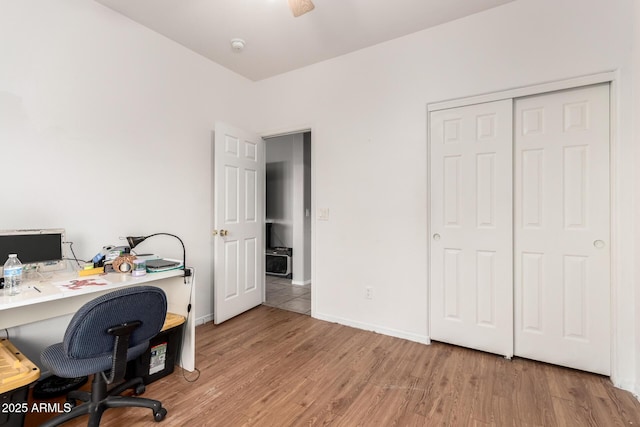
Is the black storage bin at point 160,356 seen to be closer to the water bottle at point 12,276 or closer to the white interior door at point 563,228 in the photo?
the water bottle at point 12,276

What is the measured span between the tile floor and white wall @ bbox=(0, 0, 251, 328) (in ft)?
3.01

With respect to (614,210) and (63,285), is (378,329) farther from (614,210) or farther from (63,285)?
(63,285)

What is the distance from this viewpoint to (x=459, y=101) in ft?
8.22

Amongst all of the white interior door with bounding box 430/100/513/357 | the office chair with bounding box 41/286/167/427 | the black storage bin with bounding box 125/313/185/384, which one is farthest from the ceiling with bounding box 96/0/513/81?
the black storage bin with bounding box 125/313/185/384

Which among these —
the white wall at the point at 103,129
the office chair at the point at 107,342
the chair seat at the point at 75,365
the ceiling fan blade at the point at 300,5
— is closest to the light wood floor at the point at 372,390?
the office chair at the point at 107,342

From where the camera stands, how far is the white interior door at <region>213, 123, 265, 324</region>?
304 centimetres

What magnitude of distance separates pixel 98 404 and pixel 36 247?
103cm

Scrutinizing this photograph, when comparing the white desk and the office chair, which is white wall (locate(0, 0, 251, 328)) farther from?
the office chair

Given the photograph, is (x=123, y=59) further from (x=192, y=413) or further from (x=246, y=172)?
(x=192, y=413)

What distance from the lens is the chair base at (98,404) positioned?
151 cm

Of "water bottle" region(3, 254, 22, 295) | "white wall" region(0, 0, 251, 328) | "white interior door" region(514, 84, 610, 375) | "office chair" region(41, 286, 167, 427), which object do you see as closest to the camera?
"office chair" region(41, 286, 167, 427)

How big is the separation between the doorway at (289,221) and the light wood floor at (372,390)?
4.46 ft

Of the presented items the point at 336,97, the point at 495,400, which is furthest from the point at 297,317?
the point at 336,97

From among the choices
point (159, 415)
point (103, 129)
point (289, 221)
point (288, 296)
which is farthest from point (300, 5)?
point (289, 221)
